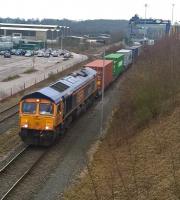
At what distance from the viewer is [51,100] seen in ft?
73.1

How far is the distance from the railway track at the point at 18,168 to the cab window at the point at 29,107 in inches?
71.0

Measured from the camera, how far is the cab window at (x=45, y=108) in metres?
22.3

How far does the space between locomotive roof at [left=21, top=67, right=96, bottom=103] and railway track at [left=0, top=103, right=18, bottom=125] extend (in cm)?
500

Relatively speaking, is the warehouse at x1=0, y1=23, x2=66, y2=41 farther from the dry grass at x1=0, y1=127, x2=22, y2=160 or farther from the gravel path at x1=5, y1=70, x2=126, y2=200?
the dry grass at x1=0, y1=127, x2=22, y2=160

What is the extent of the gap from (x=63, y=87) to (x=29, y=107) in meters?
3.28

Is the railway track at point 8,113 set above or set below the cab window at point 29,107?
below

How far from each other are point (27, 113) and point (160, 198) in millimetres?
10445

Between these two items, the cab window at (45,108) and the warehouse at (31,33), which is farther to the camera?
the warehouse at (31,33)

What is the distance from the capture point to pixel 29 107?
22656 mm

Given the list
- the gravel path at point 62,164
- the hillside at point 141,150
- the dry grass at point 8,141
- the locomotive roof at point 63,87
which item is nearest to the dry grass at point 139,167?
the hillside at point 141,150

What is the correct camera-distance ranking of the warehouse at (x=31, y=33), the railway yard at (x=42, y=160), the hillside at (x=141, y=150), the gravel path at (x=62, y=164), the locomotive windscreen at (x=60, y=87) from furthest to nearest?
the warehouse at (x=31, y=33) → the locomotive windscreen at (x=60, y=87) → the railway yard at (x=42, y=160) → the gravel path at (x=62, y=164) → the hillside at (x=141, y=150)

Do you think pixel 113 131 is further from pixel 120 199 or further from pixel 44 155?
pixel 120 199

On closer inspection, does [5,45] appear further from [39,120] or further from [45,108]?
[39,120]

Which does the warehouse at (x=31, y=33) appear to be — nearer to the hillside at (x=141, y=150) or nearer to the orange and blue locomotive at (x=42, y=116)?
the hillside at (x=141, y=150)
